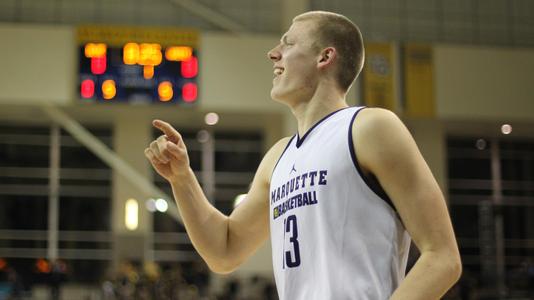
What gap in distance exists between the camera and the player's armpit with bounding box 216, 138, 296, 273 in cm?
316

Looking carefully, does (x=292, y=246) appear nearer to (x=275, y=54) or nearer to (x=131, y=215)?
(x=275, y=54)

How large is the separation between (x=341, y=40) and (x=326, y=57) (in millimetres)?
73

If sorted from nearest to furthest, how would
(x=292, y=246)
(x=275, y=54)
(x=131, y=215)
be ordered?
(x=292, y=246) → (x=275, y=54) → (x=131, y=215)

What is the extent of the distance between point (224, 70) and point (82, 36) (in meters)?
4.11

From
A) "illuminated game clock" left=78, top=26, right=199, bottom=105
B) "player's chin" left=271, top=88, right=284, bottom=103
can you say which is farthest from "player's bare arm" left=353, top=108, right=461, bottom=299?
"illuminated game clock" left=78, top=26, right=199, bottom=105

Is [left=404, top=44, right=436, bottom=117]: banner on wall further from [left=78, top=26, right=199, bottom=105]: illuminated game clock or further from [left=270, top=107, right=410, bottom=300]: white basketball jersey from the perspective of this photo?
[left=270, top=107, right=410, bottom=300]: white basketball jersey

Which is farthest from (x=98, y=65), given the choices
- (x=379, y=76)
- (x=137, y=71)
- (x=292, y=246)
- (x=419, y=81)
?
(x=292, y=246)

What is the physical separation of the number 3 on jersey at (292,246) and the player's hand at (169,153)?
21.3 inches

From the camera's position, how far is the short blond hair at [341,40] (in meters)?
2.74

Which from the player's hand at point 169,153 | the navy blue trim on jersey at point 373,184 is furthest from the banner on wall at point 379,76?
the navy blue trim on jersey at point 373,184

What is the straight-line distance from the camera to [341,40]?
8.98 feet

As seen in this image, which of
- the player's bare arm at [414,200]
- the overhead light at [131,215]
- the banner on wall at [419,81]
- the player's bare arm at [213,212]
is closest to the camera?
the player's bare arm at [414,200]

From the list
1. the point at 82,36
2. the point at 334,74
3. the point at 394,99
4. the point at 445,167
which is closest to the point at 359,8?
the point at 394,99

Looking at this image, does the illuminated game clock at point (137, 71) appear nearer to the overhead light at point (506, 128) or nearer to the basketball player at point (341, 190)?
the overhead light at point (506, 128)
